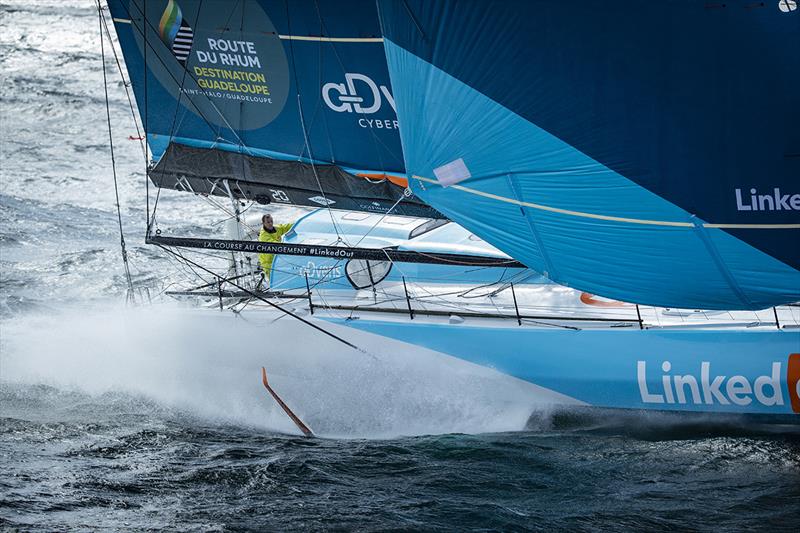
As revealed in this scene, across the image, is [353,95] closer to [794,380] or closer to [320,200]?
[320,200]

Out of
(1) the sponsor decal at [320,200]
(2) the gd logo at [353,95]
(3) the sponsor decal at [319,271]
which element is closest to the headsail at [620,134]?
(2) the gd logo at [353,95]

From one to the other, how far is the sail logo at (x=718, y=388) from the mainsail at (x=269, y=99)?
309cm

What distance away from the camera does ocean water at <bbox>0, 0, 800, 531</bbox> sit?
820cm

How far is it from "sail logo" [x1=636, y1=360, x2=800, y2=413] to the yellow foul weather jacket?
438cm

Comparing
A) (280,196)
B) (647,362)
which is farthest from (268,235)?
(647,362)

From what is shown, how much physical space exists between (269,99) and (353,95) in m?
0.94

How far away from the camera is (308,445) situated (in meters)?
10.0

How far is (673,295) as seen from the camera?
29.3ft

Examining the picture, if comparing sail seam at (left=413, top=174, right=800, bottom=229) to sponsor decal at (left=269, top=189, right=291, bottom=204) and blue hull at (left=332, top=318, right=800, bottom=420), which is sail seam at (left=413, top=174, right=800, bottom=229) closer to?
blue hull at (left=332, top=318, right=800, bottom=420)

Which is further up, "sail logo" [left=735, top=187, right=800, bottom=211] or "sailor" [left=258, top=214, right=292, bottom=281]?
"sailor" [left=258, top=214, right=292, bottom=281]

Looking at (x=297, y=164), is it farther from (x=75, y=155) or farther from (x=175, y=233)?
(x=75, y=155)

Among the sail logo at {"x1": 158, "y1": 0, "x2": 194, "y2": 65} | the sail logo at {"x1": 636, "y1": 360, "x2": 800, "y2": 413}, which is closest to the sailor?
the sail logo at {"x1": 158, "y1": 0, "x2": 194, "y2": 65}

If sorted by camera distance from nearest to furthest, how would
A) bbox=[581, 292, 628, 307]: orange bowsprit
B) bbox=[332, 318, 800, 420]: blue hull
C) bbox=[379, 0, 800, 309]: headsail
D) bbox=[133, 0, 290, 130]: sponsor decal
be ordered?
bbox=[379, 0, 800, 309]: headsail
bbox=[332, 318, 800, 420]: blue hull
bbox=[581, 292, 628, 307]: orange bowsprit
bbox=[133, 0, 290, 130]: sponsor decal

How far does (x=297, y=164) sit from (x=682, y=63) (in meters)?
4.87
